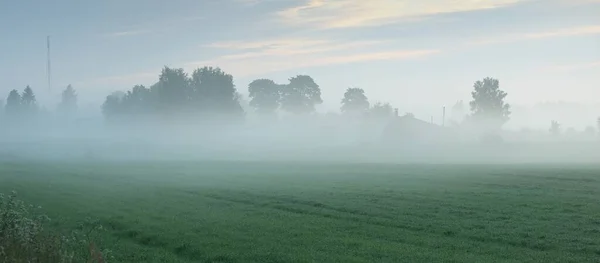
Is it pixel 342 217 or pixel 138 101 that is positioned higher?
pixel 138 101

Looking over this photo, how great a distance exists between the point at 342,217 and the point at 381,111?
522 ft

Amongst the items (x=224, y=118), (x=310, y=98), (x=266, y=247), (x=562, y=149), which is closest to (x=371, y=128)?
(x=310, y=98)

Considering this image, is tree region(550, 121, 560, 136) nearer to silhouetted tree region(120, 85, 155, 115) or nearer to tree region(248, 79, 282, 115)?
tree region(248, 79, 282, 115)

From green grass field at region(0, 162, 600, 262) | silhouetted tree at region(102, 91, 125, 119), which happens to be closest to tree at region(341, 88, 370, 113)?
silhouetted tree at region(102, 91, 125, 119)

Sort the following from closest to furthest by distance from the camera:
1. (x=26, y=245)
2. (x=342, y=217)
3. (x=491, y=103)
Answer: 1. (x=26, y=245)
2. (x=342, y=217)
3. (x=491, y=103)

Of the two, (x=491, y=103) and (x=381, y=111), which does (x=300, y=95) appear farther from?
(x=491, y=103)

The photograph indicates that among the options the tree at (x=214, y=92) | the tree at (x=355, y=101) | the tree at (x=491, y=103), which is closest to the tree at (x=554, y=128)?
the tree at (x=491, y=103)

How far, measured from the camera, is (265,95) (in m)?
179

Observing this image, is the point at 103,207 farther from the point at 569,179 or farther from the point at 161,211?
the point at 569,179

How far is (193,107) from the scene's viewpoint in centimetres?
16175

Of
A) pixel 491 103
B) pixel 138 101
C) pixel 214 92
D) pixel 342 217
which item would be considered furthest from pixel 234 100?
pixel 342 217

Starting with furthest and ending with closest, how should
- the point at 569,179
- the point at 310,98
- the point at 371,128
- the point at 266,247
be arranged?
the point at 310,98 < the point at 371,128 < the point at 569,179 < the point at 266,247

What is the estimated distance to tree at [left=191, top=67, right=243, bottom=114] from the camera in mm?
162000

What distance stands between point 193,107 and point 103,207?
432 ft
